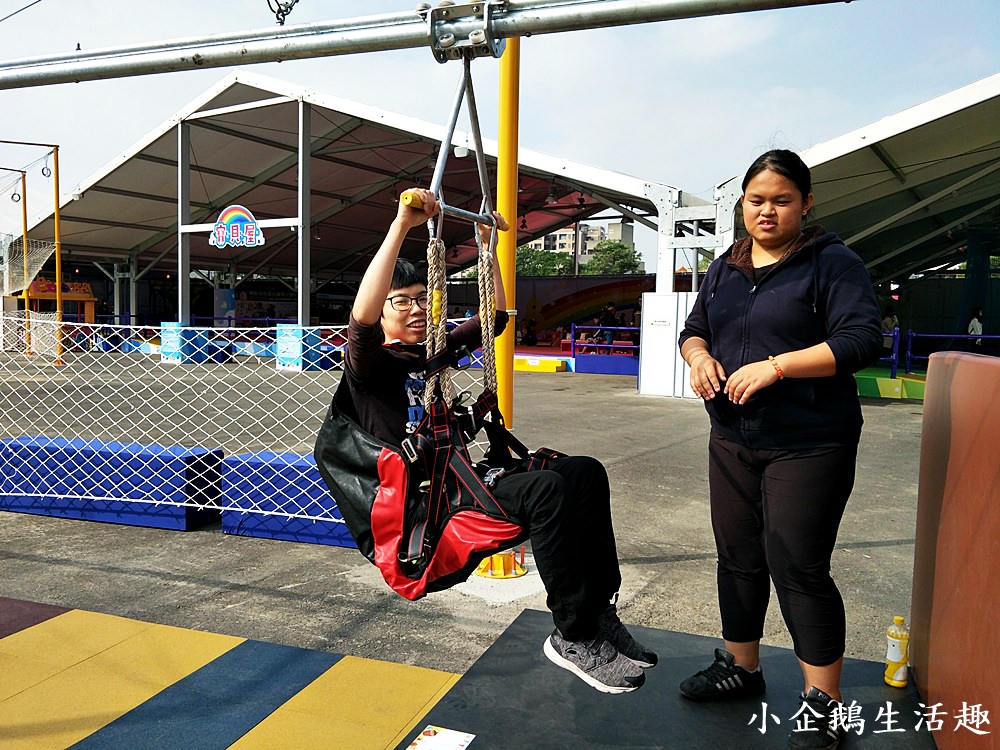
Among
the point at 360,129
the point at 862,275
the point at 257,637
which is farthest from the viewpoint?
the point at 360,129

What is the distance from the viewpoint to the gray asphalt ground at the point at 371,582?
117 inches

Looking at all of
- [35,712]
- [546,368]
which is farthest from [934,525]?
[546,368]

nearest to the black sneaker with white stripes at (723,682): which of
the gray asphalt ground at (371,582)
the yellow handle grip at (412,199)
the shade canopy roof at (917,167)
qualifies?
the gray asphalt ground at (371,582)

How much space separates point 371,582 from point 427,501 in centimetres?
179

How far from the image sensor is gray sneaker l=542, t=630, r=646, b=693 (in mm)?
1769

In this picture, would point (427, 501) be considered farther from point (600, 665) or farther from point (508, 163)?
point (508, 163)

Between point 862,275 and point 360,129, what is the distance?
620 inches

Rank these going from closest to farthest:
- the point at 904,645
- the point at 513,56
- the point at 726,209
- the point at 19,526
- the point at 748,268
→ the point at 748,268, the point at 904,645, the point at 513,56, the point at 19,526, the point at 726,209

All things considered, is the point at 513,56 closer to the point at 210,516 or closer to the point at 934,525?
the point at 934,525

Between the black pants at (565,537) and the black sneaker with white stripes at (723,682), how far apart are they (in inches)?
20.0

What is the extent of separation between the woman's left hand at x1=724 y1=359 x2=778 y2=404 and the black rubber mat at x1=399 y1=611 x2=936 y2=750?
892mm

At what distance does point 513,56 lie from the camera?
325cm

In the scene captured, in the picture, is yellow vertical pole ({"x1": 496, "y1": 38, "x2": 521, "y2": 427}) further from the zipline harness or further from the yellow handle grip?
the yellow handle grip

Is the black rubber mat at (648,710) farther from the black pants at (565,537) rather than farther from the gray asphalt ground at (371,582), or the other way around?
the gray asphalt ground at (371,582)
